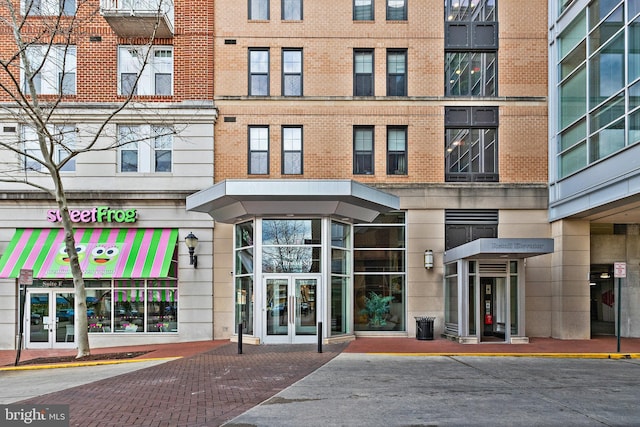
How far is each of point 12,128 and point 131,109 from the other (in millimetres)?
4312

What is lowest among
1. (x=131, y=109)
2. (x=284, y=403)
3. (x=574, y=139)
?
(x=284, y=403)

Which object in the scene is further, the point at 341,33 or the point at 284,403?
the point at 341,33

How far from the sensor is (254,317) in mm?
17781

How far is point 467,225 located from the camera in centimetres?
2044

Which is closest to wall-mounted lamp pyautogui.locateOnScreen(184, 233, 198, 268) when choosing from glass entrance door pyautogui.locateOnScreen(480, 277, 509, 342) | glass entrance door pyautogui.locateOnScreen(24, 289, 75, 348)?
glass entrance door pyautogui.locateOnScreen(24, 289, 75, 348)

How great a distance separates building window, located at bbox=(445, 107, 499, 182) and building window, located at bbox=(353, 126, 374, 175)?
9.01ft

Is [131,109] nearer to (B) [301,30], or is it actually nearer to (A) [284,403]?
(B) [301,30]

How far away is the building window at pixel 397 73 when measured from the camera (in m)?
20.8

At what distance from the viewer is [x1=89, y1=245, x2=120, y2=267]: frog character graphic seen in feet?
63.4

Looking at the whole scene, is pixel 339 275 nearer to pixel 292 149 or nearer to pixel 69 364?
pixel 292 149

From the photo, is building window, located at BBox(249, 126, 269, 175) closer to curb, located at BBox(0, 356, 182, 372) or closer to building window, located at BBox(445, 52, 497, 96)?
building window, located at BBox(445, 52, 497, 96)

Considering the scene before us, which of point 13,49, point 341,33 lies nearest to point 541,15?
point 341,33

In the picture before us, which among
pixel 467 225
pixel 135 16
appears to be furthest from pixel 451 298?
pixel 135 16

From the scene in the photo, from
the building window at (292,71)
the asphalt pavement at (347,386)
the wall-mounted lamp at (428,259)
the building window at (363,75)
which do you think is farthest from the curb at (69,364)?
the building window at (363,75)
